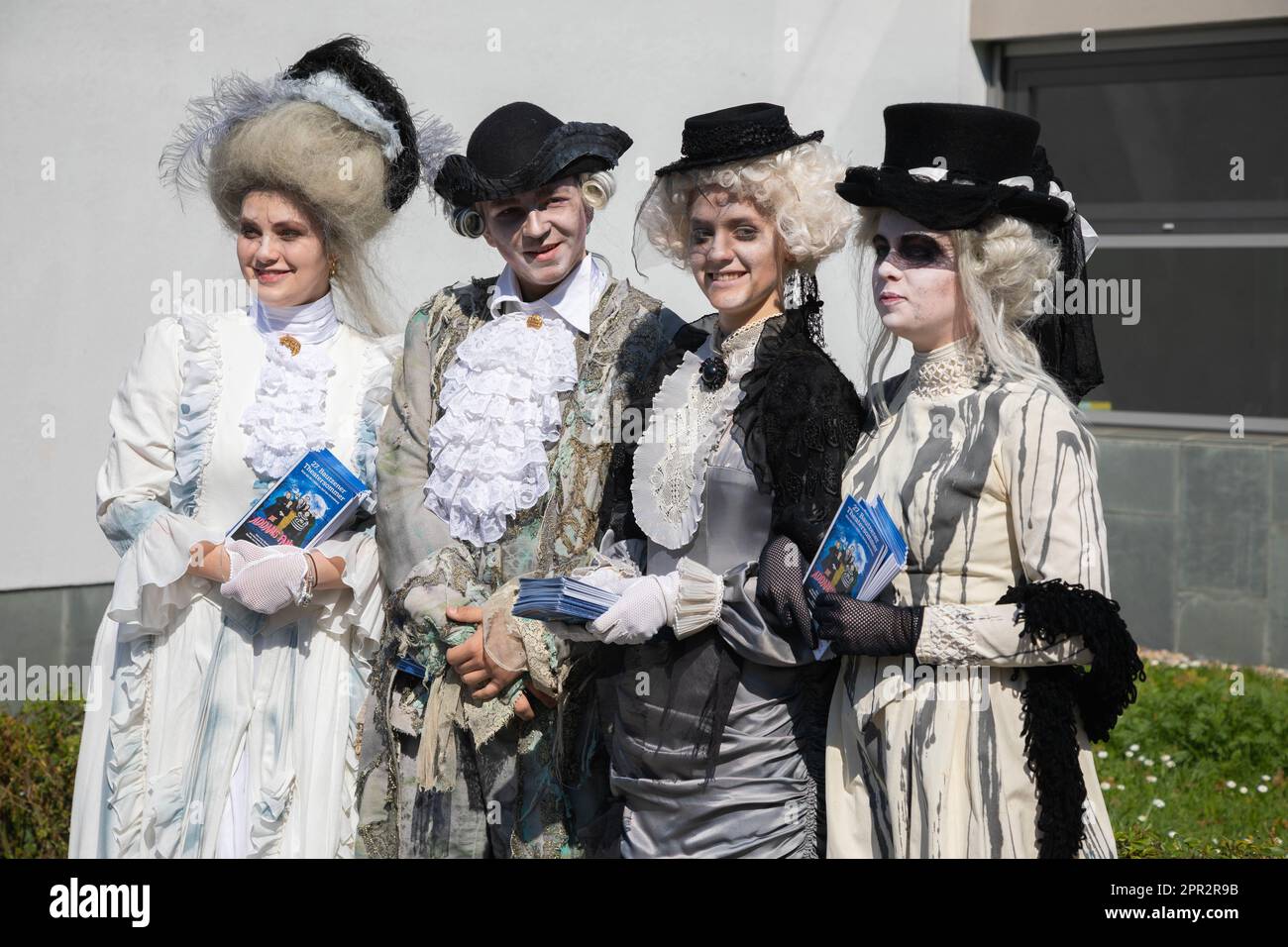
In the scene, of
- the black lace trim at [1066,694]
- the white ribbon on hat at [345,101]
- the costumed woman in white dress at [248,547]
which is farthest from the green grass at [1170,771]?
the white ribbon on hat at [345,101]

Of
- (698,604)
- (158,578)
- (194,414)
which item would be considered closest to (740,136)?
(698,604)

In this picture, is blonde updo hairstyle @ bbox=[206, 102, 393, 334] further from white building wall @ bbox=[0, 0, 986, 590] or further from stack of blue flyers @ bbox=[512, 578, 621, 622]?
white building wall @ bbox=[0, 0, 986, 590]

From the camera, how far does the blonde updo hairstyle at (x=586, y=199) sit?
353cm

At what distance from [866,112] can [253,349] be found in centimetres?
351

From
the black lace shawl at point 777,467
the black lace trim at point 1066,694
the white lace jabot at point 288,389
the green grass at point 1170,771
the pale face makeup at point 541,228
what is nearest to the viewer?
the black lace trim at point 1066,694

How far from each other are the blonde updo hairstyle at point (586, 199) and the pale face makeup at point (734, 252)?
46cm

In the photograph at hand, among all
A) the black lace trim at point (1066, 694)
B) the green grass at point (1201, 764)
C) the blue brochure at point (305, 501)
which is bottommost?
the green grass at point (1201, 764)

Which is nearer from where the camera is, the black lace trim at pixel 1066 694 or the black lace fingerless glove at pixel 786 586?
the black lace trim at pixel 1066 694

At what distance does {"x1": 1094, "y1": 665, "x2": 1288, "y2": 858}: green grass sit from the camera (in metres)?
4.60

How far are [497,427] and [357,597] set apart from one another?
59 centimetres

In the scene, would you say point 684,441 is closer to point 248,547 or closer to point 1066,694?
point 1066,694

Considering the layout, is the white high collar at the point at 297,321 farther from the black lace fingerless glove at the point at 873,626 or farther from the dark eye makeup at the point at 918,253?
the black lace fingerless glove at the point at 873,626

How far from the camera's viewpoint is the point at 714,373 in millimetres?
3160

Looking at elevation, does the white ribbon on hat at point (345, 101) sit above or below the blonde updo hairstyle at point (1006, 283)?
above
